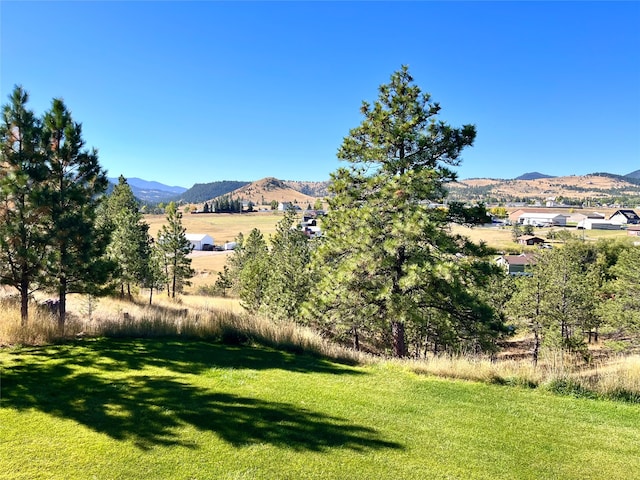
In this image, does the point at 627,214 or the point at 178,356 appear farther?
the point at 627,214

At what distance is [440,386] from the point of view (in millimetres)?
6199

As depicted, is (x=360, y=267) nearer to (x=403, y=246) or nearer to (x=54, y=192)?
(x=403, y=246)

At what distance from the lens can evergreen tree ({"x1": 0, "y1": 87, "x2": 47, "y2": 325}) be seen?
955 centimetres

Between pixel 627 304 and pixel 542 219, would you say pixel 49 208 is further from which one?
pixel 542 219

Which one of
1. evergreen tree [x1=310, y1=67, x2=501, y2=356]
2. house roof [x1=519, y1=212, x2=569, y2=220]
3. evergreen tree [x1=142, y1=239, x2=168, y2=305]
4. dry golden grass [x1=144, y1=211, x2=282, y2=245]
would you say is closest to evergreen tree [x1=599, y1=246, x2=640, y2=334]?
evergreen tree [x1=310, y1=67, x2=501, y2=356]

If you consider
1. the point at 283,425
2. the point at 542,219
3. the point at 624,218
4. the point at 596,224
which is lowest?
the point at 283,425

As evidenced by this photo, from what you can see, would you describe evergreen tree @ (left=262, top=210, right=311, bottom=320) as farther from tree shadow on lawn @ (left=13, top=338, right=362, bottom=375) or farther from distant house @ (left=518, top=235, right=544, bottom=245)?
distant house @ (left=518, top=235, right=544, bottom=245)

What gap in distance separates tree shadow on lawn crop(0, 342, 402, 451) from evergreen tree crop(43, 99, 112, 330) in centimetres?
554

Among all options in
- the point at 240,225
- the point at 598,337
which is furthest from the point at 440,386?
the point at 240,225

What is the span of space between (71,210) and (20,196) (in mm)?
1287

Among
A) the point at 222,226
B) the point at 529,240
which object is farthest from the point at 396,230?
the point at 222,226

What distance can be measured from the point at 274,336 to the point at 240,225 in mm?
137983

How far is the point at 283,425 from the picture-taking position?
4.35 meters

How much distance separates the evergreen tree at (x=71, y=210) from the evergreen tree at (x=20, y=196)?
13.1 inches
